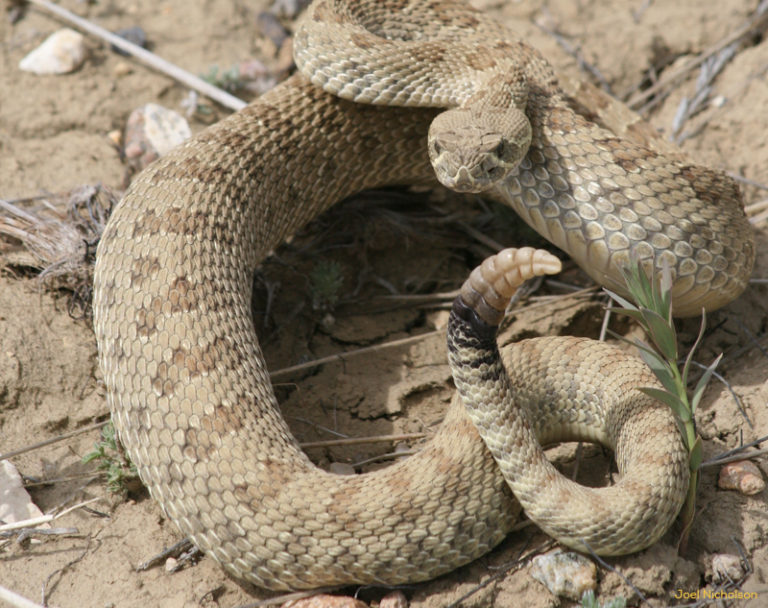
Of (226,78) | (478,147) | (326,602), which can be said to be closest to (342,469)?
(326,602)

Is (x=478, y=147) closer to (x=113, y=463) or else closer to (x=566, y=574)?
(x=566, y=574)

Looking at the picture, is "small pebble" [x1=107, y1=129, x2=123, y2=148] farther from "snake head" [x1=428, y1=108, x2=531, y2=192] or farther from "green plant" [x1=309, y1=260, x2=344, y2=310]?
"snake head" [x1=428, y1=108, x2=531, y2=192]

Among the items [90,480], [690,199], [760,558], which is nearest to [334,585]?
[90,480]

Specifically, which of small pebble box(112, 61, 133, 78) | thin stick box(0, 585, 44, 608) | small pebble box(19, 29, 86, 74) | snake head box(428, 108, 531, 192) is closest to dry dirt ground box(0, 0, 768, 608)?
small pebble box(112, 61, 133, 78)

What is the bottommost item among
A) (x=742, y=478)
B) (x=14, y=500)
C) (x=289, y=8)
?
(x=14, y=500)

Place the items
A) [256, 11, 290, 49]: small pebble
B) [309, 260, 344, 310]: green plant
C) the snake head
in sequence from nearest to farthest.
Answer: the snake head
[309, 260, 344, 310]: green plant
[256, 11, 290, 49]: small pebble

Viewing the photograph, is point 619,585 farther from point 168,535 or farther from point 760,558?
point 168,535
